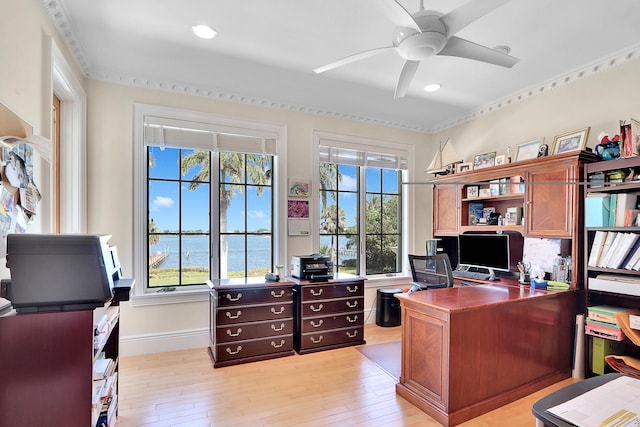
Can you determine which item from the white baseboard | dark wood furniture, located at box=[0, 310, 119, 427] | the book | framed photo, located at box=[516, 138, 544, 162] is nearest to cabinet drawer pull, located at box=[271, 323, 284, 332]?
the white baseboard

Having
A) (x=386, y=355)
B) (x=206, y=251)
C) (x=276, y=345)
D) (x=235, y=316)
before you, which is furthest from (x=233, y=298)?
(x=386, y=355)

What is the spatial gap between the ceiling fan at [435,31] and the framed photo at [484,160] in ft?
6.30

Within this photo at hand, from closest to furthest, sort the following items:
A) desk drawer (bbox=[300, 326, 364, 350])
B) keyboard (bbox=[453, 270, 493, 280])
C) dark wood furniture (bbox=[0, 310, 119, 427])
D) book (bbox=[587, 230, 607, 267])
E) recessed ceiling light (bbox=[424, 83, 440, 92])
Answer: dark wood furniture (bbox=[0, 310, 119, 427])
book (bbox=[587, 230, 607, 267])
desk drawer (bbox=[300, 326, 364, 350])
recessed ceiling light (bbox=[424, 83, 440, 92])
keyboard (bbox=[453, 270, 493, 280])

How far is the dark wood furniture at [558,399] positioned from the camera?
1.01 metres

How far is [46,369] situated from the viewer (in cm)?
142

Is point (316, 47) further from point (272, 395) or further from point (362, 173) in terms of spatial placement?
point (272, 395)

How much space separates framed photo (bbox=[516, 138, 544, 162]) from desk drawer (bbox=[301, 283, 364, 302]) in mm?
2271

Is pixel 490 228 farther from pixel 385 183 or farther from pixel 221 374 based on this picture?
pixel 221 374

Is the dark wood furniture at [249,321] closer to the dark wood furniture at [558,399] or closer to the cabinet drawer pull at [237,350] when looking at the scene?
the cabinet drawer pull at [237,350]

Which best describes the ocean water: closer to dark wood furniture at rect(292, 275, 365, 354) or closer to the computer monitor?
dark wood furniture at rect(292, 275, 365, 354)

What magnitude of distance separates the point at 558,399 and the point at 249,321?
261 centimetres

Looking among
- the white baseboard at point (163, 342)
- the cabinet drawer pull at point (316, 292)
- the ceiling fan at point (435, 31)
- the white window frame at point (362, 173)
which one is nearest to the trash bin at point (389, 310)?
the white window frame at point (362, 173)

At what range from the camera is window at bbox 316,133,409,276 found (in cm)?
443

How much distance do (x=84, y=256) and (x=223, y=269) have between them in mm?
2311
